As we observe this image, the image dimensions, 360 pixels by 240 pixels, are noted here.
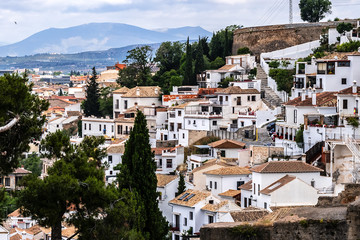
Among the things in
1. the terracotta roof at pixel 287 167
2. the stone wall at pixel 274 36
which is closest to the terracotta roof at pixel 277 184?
the terracotta roof at pixel 287 167

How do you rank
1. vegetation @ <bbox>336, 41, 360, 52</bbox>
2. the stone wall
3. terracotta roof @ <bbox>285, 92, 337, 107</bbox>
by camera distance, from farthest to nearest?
the stone wall → vegetation @ <bbox>336, 41, 360, 52</bbox> → terracotta roof @ <bbox>285, 92, 337, 107</bbox>

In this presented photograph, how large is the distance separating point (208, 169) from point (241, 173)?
2.94 m

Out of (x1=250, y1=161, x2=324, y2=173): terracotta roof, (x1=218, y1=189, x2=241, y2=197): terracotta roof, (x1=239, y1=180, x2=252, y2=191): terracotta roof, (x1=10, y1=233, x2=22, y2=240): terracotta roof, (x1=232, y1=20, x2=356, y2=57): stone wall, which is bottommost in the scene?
(x1=10, y1=233, x2=22, y2=240): terracotta roof

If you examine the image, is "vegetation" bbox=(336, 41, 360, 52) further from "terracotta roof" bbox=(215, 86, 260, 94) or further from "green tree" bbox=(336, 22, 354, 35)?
"green tree" bbox=(336, 22, 354, 35)

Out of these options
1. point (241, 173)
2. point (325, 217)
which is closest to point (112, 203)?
point (325, 217)

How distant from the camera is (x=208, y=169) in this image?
48188 millimetres

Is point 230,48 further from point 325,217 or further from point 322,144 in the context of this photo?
point 325,217

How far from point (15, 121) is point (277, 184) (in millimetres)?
18400

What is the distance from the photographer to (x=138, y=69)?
84.8 meters

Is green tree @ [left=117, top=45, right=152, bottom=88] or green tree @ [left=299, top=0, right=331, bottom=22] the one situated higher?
green tree @ [left=299, top=0, right=331, bottom=22]

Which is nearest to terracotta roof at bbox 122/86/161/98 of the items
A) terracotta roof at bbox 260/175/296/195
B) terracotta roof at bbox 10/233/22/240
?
terracotta roof at bbox 10/233/22/240

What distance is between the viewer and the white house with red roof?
125 ft

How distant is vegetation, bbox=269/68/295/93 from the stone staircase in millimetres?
823

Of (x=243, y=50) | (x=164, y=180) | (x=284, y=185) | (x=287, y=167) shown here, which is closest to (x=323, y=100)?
(x=287, y=167)
